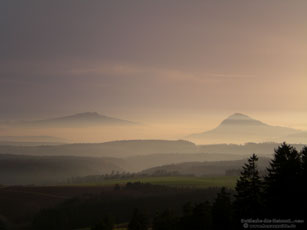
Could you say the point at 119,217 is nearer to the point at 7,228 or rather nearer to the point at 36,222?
the point at 36,222

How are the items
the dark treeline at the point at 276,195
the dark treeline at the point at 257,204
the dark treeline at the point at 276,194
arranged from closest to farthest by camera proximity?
the dark treeline at the point at 276,195 → the dark treeline at the point at 276,194 → the dark treeline at the point at 257,204

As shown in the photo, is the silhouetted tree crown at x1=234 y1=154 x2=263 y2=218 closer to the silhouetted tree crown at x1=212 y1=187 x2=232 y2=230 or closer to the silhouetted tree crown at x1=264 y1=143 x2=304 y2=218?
the silhouetted tree crown at x1=264 y1=143 x2=304 y2=218

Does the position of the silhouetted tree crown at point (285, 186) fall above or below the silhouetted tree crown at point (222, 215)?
above

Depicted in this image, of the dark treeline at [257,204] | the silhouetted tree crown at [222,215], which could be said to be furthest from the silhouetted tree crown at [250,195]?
the silhouetted tree crown at [222,215]

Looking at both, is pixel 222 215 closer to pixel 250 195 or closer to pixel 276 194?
pixel 250 195

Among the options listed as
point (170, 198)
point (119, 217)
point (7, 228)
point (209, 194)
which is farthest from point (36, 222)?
point (209, 194)

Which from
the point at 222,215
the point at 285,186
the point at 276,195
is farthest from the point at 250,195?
the point at 222,215

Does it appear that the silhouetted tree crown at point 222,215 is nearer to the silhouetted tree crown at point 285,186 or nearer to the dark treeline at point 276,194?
the dark treeline at point 276,194

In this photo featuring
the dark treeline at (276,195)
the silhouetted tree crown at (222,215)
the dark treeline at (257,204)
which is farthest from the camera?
the silhouetted tree crown at (222,215)

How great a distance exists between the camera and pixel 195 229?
56.6 meters

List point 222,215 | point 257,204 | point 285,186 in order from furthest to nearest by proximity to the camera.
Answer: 1. point 222,215
2. point 257,204
3. point 285,186

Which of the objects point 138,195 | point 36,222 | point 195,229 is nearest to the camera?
point 195,229

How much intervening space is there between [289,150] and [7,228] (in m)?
146

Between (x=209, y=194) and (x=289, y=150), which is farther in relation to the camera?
(x=209, y=194)
